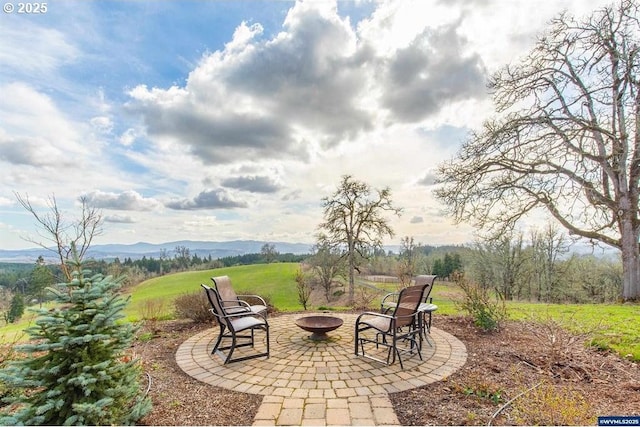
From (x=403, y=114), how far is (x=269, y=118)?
380 cm

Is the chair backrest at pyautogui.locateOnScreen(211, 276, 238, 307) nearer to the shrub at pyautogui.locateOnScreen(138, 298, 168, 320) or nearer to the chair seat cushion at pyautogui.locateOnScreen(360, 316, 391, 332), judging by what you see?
the shrub at pyautogui.locateOnScreen(138, 298, 168, 320)

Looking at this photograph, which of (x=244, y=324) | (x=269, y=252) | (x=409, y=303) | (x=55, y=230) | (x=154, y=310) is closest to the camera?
(x=244, y=324)

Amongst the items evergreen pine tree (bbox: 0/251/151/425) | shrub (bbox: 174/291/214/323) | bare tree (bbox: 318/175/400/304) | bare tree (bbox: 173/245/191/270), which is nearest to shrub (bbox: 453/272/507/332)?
shrub (bbox: 174/291/214/323)

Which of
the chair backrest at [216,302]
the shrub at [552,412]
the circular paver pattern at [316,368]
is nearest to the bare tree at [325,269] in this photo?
the circular paver pattern at [316,368]

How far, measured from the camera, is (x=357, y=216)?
15688 millimetres

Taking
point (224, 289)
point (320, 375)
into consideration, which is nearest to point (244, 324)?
point (320, 375)

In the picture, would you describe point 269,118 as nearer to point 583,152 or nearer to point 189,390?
point 189,390

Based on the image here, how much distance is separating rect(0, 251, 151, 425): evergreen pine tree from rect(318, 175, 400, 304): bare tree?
44.6ft

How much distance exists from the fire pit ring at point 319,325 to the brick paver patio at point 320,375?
16cm

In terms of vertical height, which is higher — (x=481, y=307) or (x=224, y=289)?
(x=224, y=289)

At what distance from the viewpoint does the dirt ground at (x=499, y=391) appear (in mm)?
2594

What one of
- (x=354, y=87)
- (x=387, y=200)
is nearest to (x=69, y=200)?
(x=354, y=87)
